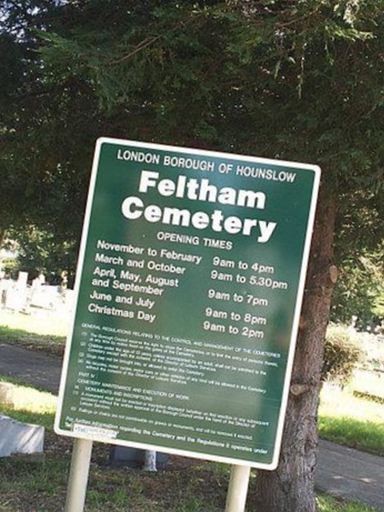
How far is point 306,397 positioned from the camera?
6305 mm

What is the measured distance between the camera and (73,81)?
21.0 ft

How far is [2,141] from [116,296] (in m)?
3.37

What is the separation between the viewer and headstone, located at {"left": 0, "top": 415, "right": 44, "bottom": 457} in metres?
6.79

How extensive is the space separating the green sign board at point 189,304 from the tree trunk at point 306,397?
2731 mm

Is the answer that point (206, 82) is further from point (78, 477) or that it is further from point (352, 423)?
point (352, 423)

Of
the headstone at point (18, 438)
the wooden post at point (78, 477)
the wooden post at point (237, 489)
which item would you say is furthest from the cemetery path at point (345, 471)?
the wooden post at point (78, 477)

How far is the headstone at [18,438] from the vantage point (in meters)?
6.79

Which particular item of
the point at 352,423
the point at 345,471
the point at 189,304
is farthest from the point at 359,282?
the point at 189,304

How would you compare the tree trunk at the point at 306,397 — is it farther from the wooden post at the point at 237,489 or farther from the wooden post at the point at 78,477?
the wooden post at the point at 78,477

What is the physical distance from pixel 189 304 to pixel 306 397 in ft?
10.1

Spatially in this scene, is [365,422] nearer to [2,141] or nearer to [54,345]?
[2,141]

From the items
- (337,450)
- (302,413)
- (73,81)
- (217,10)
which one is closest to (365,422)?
(337,450)

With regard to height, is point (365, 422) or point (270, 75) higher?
point (270, 75)

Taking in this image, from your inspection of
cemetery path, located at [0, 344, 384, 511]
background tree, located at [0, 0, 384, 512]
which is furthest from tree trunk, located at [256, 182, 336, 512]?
cemetery path, located at [0, 344, 384, 511]
